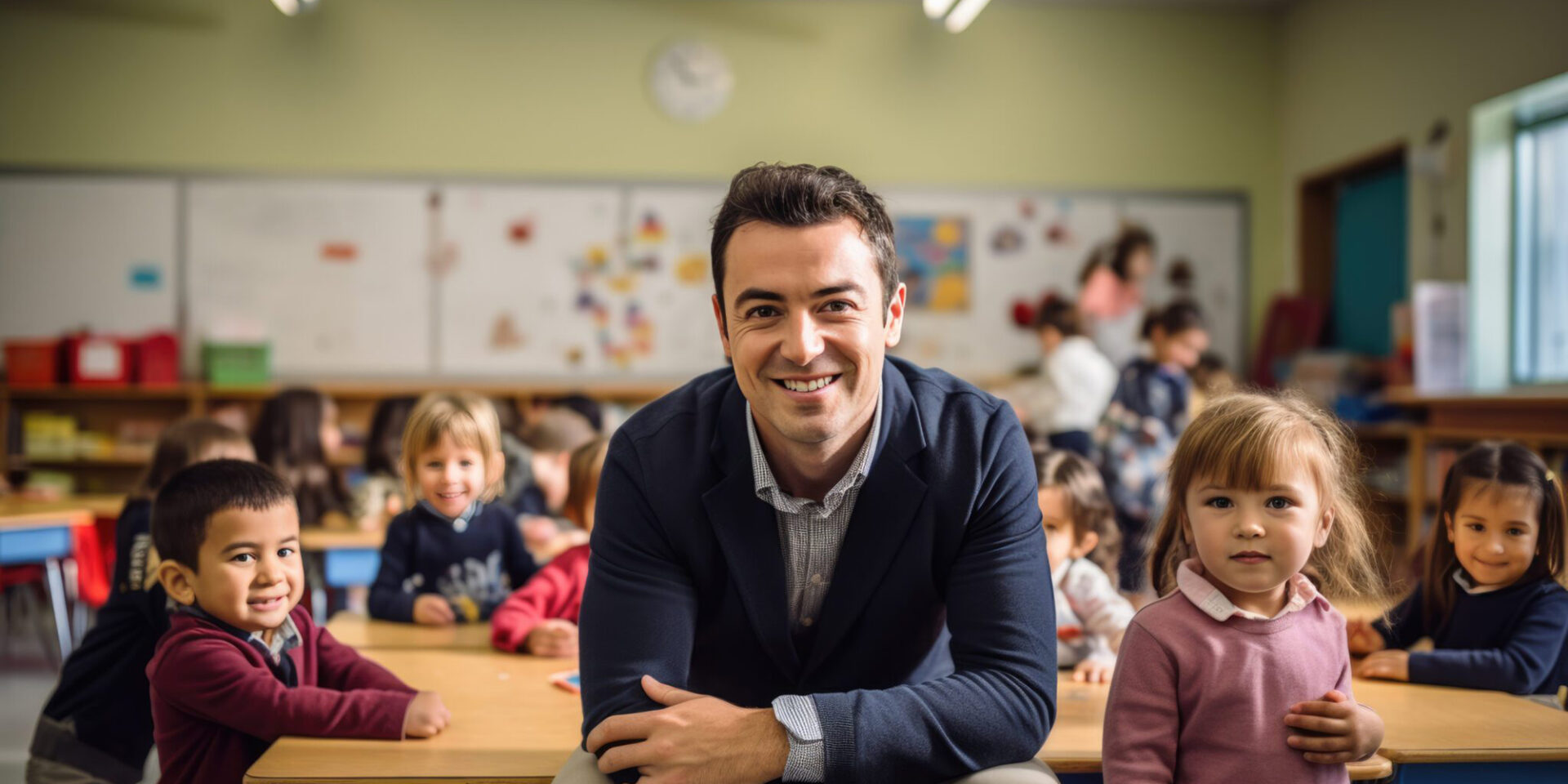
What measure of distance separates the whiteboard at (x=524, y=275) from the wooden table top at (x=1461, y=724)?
5013 millimetres

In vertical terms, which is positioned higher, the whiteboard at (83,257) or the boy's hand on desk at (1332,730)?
the whiteboard at (83,257)

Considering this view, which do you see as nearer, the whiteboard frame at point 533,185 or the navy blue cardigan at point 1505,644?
the navy blue cardigan at point 1505,644

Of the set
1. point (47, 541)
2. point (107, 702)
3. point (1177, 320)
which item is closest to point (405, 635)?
point (107, 702)

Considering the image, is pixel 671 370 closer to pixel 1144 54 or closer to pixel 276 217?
pixel 276 217

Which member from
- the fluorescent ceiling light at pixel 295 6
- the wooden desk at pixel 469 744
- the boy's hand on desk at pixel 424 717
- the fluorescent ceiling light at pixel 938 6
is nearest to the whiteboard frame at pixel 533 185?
the fluorescent ceiling light at pixel 295 6

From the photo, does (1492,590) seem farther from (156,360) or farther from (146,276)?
(146,276)

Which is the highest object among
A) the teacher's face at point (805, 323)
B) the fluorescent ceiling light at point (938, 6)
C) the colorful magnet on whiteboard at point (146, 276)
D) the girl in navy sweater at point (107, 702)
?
the fluorescent ceiling light at point (938, 6)

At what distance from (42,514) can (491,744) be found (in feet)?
10.9

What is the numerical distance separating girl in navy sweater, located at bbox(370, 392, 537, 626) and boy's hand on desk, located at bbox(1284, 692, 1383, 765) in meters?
1.67

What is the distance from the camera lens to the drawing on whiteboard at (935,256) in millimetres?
6613

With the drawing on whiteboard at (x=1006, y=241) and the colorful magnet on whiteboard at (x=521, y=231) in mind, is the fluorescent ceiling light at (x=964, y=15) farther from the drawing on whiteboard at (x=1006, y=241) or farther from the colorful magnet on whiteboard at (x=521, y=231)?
the colorful magnet on whiteboard at (x=521, y=231)

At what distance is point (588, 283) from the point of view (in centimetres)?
647

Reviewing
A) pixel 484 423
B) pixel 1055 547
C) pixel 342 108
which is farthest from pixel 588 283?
pixel 1055 547

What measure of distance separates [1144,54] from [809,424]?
5941 millimetres
